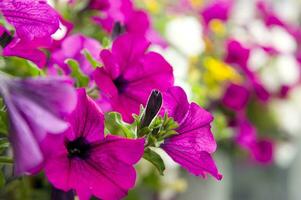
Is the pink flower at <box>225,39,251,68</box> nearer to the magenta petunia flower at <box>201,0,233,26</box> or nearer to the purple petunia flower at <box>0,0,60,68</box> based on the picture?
the magenta petunia flower at <box>201,0,233,26</box>

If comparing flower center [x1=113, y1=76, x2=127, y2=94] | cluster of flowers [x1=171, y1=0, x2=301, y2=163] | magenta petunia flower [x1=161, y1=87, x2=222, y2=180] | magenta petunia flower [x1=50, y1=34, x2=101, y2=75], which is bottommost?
cluster of flowers [x1=171, y1=0, x2=301, y2=163]

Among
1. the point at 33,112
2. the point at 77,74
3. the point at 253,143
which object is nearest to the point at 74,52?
the point at 77,74

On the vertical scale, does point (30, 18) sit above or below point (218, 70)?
above

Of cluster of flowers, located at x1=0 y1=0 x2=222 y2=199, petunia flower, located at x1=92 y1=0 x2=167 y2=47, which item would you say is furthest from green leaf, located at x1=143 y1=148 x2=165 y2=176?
petunia flower, located at x1=92 y1=0 x2=167 y2=47

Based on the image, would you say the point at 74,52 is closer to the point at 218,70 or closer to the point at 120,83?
the point at 120,83

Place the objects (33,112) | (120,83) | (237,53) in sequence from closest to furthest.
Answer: (33,112) < (120,83) < (237,53)

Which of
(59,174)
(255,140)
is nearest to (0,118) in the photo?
(59,174)

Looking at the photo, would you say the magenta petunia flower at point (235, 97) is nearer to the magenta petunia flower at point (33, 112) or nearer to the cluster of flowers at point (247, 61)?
the cluster of flowers at point (247, 61)
